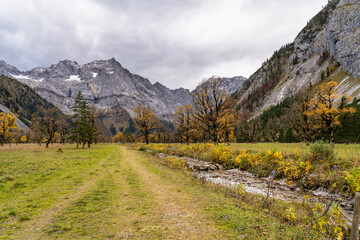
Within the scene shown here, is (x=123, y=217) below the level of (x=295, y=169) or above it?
above

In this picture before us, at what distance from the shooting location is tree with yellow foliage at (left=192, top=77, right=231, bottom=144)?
32.4 m

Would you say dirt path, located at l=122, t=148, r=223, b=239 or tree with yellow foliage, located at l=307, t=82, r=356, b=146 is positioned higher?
tree with yellow foliage, located at l=307, t=82, r=356, b=146

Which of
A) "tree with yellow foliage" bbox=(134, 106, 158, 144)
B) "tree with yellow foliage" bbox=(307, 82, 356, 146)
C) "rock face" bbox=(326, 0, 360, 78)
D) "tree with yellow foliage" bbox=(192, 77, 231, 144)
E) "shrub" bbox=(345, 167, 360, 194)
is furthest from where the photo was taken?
"rock face" bbox=(326, 0, 360, 78)

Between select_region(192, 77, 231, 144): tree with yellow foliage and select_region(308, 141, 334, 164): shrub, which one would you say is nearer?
select_region(308, 141, 334, 164): shrub

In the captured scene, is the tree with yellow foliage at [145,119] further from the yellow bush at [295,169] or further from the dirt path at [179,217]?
the dirt path at [179,217]

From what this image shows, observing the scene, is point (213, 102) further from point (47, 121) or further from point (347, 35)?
point (347, 35)

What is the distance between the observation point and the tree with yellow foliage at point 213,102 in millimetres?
32406

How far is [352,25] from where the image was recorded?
123750 mm

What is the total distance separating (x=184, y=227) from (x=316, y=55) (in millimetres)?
246353

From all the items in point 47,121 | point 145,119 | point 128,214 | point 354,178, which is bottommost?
point 128,214

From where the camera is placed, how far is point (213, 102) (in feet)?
111

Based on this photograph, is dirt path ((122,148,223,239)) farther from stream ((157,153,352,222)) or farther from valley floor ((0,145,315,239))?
stream ((157,153,352,222))

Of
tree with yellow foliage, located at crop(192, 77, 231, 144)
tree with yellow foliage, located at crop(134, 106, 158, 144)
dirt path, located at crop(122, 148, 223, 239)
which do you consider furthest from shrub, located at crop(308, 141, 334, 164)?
tree with yellow foliage, located at crop(134, 106, 158, 144)

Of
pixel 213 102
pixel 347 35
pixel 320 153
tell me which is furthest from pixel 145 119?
pixel 347 35
